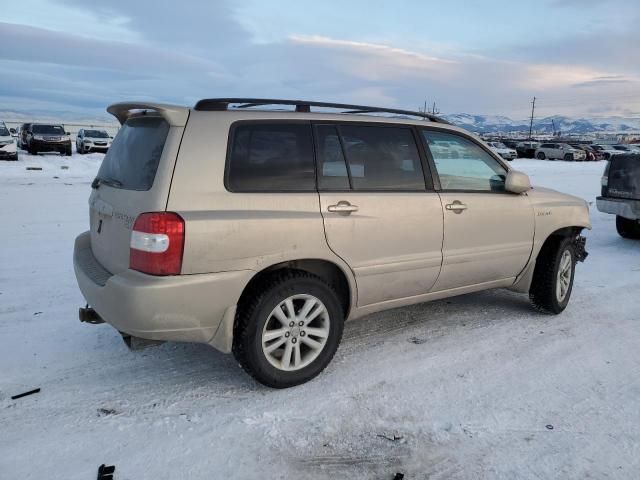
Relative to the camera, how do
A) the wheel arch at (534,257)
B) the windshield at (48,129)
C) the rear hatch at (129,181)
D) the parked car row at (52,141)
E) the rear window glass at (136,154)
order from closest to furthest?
the rear hatch at (129,181)
the rear window glass at (136,154)
the wheel arch at (534,257)
the parked car row at (52,141)
the windshield at (48,129)

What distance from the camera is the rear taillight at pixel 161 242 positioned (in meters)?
2.95

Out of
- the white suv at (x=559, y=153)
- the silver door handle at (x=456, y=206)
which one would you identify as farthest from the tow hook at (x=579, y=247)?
the white suv at (x=559, y=153)

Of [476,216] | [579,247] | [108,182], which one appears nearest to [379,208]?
[476,216]

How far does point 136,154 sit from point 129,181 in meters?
0.19

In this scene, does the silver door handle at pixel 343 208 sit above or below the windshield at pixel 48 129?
below

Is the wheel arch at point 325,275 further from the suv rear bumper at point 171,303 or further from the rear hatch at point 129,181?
the rear hatch at point 129,181

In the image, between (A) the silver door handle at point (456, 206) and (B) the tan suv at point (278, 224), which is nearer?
(B) the tan suv at point (278, 224)

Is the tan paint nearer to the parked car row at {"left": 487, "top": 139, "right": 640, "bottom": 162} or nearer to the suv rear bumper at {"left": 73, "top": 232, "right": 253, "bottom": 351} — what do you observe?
the suv rear bumper at {"left": 73, "top": 232, "right": 253, "bottom": 351}

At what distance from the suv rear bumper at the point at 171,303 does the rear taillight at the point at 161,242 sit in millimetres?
61

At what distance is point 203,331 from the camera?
125 inches

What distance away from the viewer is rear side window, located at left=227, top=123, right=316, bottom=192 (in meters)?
3.25

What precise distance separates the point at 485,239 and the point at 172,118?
8.43 ft

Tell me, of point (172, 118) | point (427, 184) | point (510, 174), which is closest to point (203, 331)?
point (172, 118)

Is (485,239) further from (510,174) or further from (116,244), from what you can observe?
(116,244)
